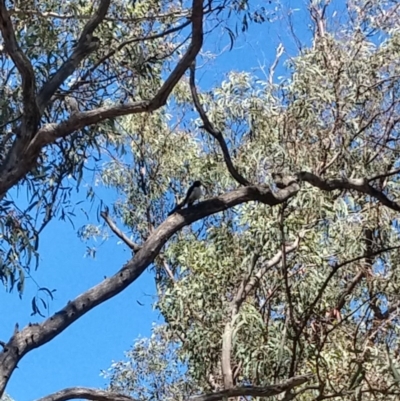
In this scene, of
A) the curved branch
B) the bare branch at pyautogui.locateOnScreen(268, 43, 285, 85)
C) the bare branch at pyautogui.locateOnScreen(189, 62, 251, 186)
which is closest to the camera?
the curved branch

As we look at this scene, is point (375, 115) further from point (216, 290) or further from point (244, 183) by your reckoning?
point (244, 183)

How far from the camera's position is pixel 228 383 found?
2.82 meters

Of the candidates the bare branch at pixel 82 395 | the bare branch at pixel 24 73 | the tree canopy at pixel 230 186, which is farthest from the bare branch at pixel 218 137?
the bare branch at pixel 82 395

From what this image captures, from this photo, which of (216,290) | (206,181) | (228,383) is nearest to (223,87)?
(206,181)

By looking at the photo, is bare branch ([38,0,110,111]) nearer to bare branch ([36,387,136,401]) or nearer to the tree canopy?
the tree canopy

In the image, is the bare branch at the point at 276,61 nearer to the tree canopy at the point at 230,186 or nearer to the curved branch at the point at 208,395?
the tree canopy at the point at 230,186

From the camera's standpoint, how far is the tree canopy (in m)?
2.62

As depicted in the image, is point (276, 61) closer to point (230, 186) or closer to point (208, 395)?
Result: point (230, 186)

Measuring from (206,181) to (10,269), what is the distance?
2.23 m

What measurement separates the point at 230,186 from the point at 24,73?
2482 millimetres

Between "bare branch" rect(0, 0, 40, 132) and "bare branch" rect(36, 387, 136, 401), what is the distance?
84cm

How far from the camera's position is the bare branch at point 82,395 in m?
2.31

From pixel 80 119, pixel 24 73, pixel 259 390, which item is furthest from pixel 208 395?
pixel 24 73

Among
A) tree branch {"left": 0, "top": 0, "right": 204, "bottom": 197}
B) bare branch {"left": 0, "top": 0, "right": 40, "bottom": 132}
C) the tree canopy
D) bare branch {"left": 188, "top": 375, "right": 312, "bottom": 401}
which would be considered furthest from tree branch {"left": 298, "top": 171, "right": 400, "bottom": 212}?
bare branch {"left": 0, "top": 0, "right": 40, "bottom": 132}
